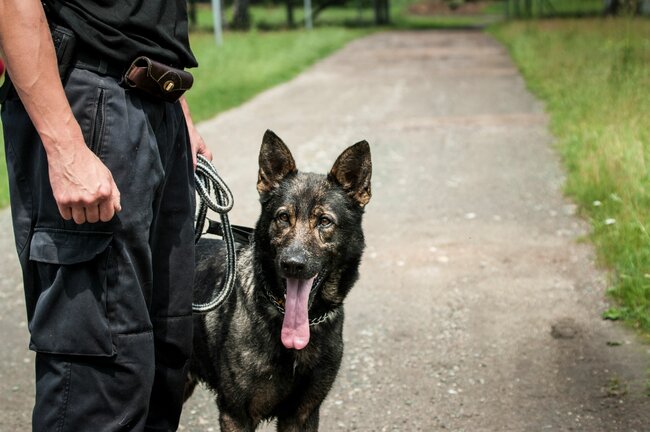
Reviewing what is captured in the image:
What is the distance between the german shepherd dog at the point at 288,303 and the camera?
11.0 feet

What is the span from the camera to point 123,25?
2447 millimetres

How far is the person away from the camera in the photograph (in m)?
2.27

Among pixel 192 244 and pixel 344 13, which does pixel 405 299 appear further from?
pixel 344 13

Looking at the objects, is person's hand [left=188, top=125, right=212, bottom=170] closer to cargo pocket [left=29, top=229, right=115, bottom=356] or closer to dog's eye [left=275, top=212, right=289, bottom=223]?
dog's eye [left=275, top=212, right=289, bottom=223]

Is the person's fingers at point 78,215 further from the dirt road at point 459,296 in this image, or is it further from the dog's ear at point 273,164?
the dirt road at point 459,296

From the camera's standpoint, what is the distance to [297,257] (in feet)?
10.5

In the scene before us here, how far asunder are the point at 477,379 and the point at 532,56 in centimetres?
1462

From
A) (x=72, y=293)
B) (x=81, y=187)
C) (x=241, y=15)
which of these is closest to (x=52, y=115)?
(x=81, y=187)

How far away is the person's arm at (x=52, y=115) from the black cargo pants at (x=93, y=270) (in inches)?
3.4

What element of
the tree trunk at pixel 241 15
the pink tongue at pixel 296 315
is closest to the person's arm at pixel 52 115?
the pink tongue at pixel 296 315

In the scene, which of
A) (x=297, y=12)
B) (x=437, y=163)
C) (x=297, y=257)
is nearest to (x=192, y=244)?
(x=297, y=257)

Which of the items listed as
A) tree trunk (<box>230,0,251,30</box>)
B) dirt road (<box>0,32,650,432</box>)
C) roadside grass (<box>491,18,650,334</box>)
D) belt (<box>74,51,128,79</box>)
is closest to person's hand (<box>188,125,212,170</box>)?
belt (<box>74,51,128,79</box>)

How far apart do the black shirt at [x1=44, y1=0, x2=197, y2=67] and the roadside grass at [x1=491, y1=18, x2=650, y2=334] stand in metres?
3.57

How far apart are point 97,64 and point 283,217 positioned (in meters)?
1.19
